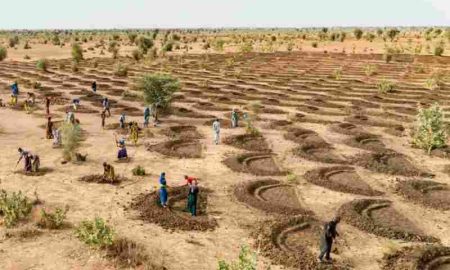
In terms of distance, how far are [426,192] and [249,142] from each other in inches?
424

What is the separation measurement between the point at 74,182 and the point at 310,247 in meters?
10.6

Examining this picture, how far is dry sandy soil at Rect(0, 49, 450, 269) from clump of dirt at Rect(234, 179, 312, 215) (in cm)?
8

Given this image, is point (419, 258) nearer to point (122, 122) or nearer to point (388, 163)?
point (388, 163)

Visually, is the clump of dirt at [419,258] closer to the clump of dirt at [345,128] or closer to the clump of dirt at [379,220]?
the clump of dirt at [379,220]

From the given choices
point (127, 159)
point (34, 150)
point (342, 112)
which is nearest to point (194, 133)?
point (127, 159)

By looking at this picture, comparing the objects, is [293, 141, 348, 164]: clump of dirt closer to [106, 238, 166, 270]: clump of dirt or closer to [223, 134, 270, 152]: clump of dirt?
[223, 134, 270, 152]: clump of dirt

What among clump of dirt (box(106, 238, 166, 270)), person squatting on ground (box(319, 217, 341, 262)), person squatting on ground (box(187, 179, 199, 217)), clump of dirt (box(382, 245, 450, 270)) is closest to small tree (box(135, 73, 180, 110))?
person squatting on ground (box(187, 179, 199, 217))

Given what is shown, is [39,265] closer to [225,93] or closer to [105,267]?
[105,267]

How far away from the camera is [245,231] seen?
1778 cm

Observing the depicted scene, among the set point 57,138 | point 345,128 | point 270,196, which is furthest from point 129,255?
point 345,128

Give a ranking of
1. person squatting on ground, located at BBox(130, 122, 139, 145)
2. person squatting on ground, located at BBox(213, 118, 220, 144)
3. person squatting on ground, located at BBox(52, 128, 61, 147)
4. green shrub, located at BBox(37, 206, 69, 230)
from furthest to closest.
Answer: person squatting on ground, located at BBox(213, 118, 220, 144)
person squatting on ground, located at BBox(130, 122, 139, 145)
person squatting on ground, located at BBox(52, 128, 61, 147)
green shrub, located at BBox(37, 206, 69, 230)

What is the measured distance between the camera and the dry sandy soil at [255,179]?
16.2 metres

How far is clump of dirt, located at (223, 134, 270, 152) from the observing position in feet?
95.7

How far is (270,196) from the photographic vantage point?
2200cm
